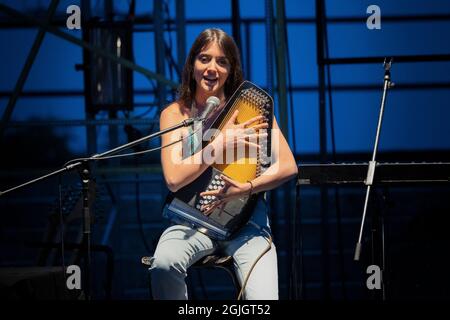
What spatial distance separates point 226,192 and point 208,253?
30cm

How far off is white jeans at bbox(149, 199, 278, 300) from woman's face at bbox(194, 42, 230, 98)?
584 millimetres

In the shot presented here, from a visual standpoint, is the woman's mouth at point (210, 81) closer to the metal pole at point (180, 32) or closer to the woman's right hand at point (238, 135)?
the woman's right hand at point (238, 135)

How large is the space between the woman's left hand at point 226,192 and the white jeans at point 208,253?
14 centimetres

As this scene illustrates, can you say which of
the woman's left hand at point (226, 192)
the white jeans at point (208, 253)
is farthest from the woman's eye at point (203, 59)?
the white jeans at point (208, 253)

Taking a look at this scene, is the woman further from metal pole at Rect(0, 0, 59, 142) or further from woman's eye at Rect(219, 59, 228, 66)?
metal pole at Rect(0, 0, 59, 142)

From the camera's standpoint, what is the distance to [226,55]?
414 cm

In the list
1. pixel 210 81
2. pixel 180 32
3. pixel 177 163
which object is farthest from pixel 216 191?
pixel 180 32

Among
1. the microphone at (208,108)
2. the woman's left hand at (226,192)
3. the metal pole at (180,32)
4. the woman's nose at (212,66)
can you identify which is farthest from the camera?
the metal pole at (180,32)

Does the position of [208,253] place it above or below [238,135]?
below

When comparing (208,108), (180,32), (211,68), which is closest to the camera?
(208,108)

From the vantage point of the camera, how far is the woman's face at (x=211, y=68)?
411cm

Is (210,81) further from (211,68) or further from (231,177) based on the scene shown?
(231,177)
